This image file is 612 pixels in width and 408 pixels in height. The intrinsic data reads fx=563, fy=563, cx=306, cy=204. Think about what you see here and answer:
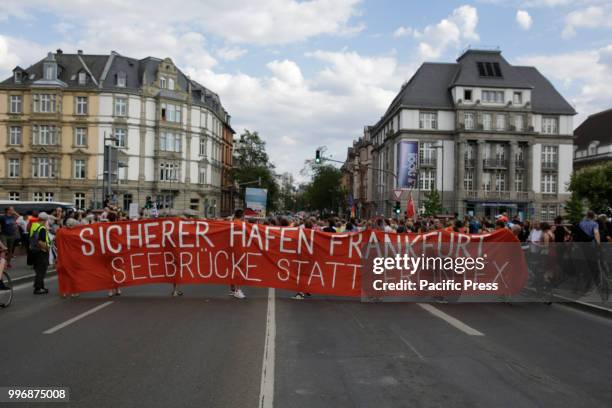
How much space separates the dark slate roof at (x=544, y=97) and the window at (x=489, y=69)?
5.98m

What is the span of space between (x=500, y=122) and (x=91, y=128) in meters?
50.5

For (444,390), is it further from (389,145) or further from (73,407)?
(389,145)

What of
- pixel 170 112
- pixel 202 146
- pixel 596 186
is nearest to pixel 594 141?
pixel 596 186

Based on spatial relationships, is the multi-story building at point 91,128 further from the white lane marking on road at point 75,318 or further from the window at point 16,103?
the white lane marking on road at point 75,318

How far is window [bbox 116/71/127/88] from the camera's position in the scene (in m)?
68.6

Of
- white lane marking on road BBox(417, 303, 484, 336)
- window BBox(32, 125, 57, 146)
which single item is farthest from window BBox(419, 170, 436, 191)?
white lane marking on road BBox(417, 303, 484, 336)

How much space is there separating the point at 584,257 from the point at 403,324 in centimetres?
540

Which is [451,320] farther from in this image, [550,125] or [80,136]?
[550,125]

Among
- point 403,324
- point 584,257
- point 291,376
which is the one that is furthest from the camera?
point 584,257

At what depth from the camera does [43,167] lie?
66.9 m

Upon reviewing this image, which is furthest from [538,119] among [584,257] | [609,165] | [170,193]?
[584,257]

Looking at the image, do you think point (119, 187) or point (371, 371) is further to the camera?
point (119, 187)

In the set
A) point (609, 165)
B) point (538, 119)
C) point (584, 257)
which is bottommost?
point (584, 257)

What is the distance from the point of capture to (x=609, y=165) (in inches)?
2501
